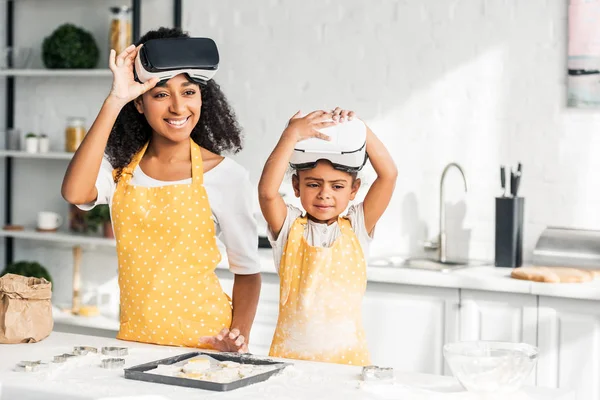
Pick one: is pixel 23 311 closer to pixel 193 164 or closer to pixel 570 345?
pixel 193 164

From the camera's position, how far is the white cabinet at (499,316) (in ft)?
11.0

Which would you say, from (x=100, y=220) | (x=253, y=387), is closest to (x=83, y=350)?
(x=253, y=387)

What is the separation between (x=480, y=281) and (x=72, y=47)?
2458 millimetres

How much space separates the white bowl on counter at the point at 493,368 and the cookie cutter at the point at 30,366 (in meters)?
0.87

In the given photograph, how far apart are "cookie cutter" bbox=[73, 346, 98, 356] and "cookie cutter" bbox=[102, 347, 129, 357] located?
26 mm

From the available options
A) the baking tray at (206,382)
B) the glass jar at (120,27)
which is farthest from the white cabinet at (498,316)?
the glass jar at (120,27)

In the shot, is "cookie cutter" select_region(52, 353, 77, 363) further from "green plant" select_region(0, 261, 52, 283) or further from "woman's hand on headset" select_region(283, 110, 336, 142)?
"green plant" select_region(0, 261, 52, 283)

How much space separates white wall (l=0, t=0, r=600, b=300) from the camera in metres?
3.81

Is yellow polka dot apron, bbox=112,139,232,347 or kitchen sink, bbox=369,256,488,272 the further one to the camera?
kitchen sink, bbox=369,256,488,272

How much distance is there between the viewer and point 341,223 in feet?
8.30

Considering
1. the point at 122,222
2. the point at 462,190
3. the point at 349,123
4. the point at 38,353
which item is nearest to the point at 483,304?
the point at 462,190

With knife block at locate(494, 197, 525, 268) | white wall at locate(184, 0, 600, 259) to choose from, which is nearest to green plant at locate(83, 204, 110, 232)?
A: white wall at locate(184, 0, 600, 259)

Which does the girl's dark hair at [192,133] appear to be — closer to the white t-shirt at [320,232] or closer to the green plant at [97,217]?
the white t-shirt at [320,232]

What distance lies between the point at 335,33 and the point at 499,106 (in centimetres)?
85
